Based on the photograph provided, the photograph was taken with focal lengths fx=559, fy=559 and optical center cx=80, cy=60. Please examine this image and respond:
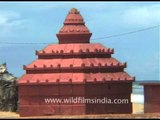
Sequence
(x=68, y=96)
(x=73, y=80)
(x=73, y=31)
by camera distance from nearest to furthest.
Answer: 1. (x=73, y=80)
2. (x=68, y=96)
3. (x=73, y=31)

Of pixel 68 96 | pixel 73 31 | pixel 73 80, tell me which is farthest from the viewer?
pixel 73 31

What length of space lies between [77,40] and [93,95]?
3.78 metres

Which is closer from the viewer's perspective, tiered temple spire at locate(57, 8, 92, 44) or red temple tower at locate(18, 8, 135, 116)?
red temple tower at locate(18, 8, 135, 116)

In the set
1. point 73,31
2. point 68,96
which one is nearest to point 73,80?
point 68,96

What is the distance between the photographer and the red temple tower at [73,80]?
95.8ft

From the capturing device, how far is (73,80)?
29047 mm

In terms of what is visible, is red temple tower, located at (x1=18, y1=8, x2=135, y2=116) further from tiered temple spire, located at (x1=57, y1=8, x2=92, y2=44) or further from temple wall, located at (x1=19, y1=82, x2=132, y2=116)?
tiered temple spire, located at (x1=57, y1=8, x2=92, y2=44)

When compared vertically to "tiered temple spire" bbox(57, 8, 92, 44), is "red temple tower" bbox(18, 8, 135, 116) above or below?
below

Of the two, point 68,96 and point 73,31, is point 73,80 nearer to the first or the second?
point 68,96

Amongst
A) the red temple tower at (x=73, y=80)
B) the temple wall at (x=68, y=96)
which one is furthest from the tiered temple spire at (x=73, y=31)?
the temple wall at (x=68, y=96)

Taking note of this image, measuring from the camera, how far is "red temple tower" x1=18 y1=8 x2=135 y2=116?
95.8ft

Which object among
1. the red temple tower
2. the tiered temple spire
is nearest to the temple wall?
the red temple tower

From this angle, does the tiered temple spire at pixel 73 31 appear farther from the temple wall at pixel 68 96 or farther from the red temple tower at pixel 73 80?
the temple wall at pixel 68 96

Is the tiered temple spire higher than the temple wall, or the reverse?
the tiered temple spire
